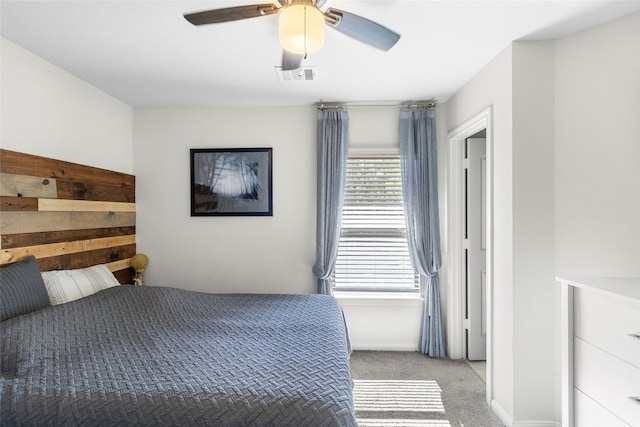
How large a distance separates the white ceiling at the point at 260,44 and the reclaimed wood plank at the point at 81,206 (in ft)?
3.43

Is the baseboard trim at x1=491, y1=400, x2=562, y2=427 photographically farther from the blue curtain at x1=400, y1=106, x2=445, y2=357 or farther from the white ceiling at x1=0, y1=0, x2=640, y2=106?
the white ceiling at x1=0, y1=0, x2=640, y2=106

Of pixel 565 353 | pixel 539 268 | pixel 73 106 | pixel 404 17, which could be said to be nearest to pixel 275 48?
pixel 404 17

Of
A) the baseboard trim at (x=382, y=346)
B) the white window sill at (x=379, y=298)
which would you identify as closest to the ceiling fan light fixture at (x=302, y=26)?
the white window sill at (x=379, y=298)

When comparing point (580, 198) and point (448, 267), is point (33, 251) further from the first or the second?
point (580, 198)

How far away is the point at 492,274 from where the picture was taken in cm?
240

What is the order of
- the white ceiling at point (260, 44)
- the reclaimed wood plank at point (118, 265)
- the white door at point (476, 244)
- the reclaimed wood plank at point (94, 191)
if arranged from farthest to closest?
the white door at point (476, 244) → the reclaimed wood plank at point (118, 265) → the reclaimed wood plank at point (94, 191) → the white ceiling at point (260, 44)

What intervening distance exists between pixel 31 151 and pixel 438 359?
12.5 ft

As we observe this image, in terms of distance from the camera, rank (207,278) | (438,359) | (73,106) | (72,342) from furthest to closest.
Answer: (207,278) < (438,359) < (73,106) < (72,342)

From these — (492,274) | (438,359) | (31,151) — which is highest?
(31,151)

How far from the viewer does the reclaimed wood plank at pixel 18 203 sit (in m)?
2.05

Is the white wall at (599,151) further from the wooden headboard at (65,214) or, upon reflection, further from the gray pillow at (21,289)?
the wooden headboard at (65,214)

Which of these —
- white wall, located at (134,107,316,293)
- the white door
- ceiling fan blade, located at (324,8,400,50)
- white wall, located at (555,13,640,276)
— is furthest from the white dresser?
white wall, located at (134,107,316,293)

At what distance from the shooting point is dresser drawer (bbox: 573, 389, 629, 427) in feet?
4.93

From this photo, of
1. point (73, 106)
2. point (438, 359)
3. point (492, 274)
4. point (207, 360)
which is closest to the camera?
point (207, 360)
